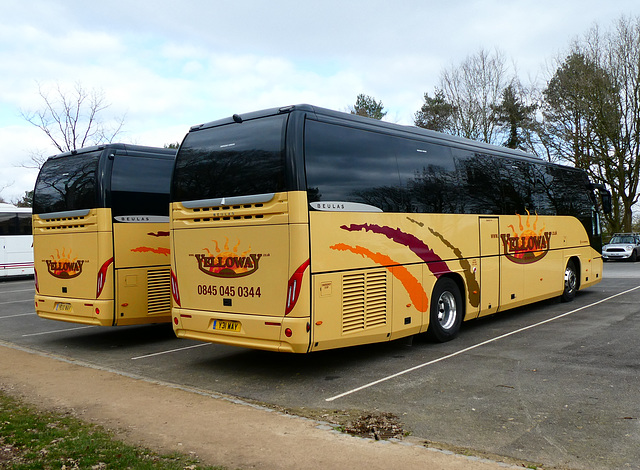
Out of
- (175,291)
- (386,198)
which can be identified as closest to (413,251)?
(386,198)

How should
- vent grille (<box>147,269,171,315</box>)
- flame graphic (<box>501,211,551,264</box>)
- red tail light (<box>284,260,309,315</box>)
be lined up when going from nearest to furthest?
red tail light (<box>284,260,309,315</box>)
vent grille (<box>147,269,171,315</box>)
flame graphic (<box>501,211,551,264</box>)

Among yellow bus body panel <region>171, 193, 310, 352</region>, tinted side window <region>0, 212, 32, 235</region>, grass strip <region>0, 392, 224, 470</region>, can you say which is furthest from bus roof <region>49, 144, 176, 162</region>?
tinted side window <region>0, 212, 32, 235</region>

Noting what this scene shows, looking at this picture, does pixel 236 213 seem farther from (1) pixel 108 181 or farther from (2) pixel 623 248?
(2) pixel 623 248

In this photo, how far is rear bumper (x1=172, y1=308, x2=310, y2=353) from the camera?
23.6 ft

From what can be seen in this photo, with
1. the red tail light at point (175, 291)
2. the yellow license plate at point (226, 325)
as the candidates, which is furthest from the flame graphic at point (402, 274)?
the red tail light at point (175, 291)

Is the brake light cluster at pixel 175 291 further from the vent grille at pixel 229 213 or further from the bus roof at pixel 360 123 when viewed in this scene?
the bus roof at pixel 360 123

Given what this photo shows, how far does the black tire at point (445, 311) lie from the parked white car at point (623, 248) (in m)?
27.1

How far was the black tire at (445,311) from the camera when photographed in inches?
371

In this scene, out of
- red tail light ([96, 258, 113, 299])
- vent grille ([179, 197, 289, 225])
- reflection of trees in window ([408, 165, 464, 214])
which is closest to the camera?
vent grille ([179, 197, 289, 225])

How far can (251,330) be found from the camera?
24.8 ft

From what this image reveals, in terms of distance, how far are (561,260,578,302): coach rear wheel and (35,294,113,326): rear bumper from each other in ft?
33.2

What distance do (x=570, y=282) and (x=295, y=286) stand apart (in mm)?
9530

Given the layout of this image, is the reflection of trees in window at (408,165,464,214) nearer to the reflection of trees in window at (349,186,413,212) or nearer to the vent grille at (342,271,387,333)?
the reflection of trees in window at (349,186,413,212)

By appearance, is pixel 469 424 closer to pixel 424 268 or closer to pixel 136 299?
pixel 424 268
